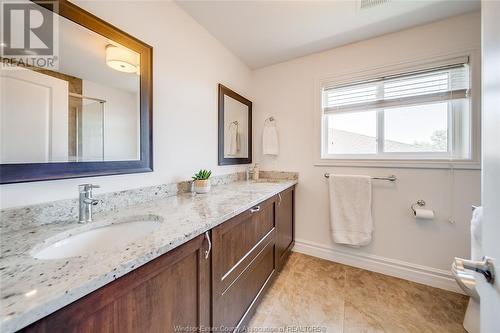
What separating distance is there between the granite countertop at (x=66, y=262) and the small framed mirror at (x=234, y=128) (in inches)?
44.3

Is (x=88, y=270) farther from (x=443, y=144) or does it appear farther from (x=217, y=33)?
(x=443, y=144)

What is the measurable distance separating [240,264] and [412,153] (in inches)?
73.9

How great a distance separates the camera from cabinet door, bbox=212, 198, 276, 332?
92cm

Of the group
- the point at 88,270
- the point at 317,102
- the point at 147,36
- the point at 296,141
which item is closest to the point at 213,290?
the point at 88,270

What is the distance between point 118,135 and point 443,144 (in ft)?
8.33

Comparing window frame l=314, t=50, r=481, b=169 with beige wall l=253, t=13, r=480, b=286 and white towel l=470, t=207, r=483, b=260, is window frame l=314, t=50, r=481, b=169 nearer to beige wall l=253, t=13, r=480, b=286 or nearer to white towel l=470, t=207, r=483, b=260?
beige wall l=253, t=13, r=480, b=286

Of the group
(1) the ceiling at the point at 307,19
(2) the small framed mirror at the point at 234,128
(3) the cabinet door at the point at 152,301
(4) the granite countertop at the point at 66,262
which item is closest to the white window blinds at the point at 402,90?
(1) the ceiling at the point at 307,19

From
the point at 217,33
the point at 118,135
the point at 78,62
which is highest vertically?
the point at 217,33

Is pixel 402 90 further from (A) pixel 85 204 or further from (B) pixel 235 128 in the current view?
(A) pixel 85 204

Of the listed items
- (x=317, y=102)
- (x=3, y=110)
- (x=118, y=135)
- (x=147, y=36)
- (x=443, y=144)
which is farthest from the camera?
(x=317, y=102)

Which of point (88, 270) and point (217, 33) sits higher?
point (217, 33)

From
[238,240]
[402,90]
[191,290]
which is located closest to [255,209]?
[238,240]

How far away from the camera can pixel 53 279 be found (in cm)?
44

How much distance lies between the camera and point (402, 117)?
1867 millimetres
